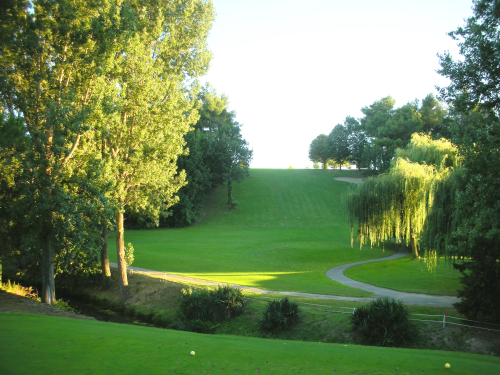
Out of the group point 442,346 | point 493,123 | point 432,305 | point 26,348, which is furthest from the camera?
point 432,305

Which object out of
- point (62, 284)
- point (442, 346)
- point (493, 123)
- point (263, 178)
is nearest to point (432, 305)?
point (442, 346)

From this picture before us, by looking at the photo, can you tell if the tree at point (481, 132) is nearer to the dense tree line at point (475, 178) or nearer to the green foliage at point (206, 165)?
the dense tree line at point (475, 178)

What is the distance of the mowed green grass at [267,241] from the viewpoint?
29.5m

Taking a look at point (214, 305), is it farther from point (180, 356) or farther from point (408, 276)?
point (408, 276)

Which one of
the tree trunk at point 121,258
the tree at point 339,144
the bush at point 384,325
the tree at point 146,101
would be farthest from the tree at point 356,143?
the bush at point 384,325

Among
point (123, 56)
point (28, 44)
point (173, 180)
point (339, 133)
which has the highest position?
point (339, 133)

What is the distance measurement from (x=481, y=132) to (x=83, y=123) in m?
17.9

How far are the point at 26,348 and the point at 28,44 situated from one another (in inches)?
544

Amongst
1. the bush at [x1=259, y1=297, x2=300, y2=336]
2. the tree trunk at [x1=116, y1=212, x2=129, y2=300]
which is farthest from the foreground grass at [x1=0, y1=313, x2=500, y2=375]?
the tree trunk at [x1=116, y1=212, x2=129, y2=300]

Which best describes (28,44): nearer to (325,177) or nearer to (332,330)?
(332,330)

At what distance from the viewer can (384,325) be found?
52.7 feet

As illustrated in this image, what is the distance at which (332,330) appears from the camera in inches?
681

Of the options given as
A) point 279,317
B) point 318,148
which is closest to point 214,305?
point 279,317

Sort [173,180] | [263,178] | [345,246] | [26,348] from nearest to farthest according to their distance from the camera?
[26,348], [173,180], [345,246], [263,178]
